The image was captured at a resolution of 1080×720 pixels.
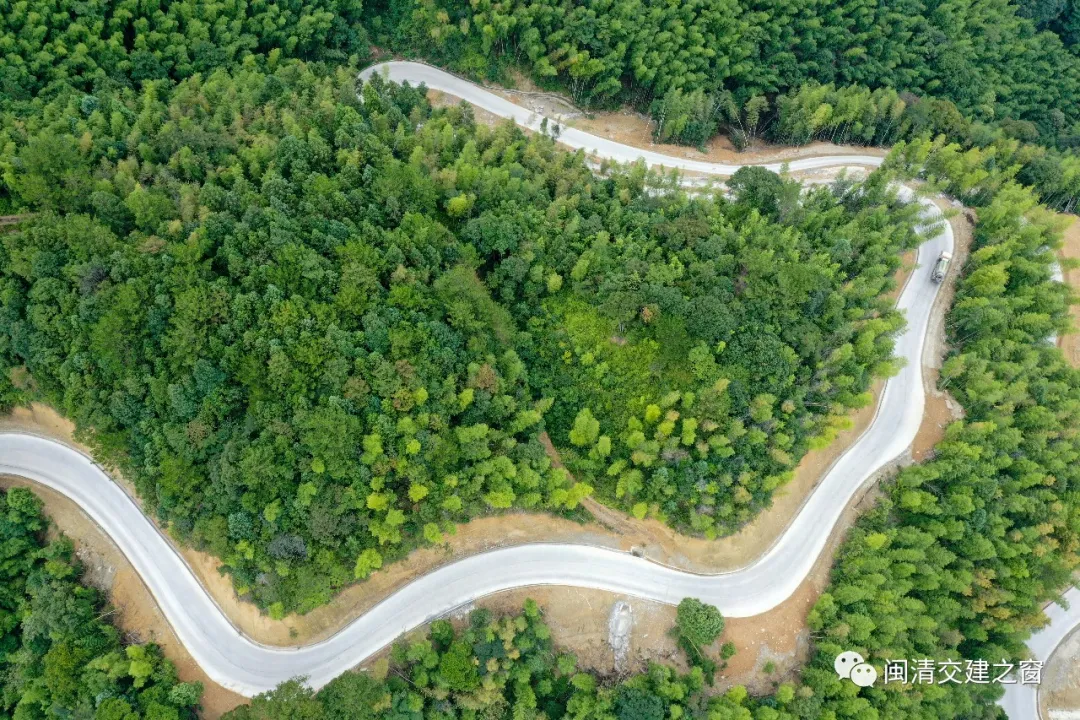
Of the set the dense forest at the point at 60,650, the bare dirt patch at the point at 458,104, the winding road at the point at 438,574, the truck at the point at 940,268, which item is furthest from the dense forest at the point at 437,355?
the bare dirt patch at the point at 458,104

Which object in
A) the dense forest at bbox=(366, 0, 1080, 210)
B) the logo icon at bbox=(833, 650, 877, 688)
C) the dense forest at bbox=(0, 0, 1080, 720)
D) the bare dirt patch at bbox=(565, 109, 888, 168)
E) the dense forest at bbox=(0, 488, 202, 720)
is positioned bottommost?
the dense forest at bbox=(0, 488, 202, 720)

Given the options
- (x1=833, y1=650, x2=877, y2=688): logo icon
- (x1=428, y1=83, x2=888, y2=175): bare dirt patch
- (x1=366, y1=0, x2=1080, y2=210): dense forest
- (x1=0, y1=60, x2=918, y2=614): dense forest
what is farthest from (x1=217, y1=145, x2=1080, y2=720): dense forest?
(x1=428, y1=83, x2=888, y2=175): bare dirt patch

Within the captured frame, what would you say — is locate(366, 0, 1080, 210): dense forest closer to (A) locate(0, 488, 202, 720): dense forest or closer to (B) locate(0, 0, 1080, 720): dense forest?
(B) locate(0, 0, 1080, 720): dense forest

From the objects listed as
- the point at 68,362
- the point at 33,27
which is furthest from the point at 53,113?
the point at 68,362

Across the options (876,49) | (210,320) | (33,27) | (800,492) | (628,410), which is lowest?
(800,492)

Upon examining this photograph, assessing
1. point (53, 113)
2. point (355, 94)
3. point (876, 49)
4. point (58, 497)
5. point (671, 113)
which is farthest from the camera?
point (876, 49)

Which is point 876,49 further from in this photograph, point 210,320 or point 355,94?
point 210,320
